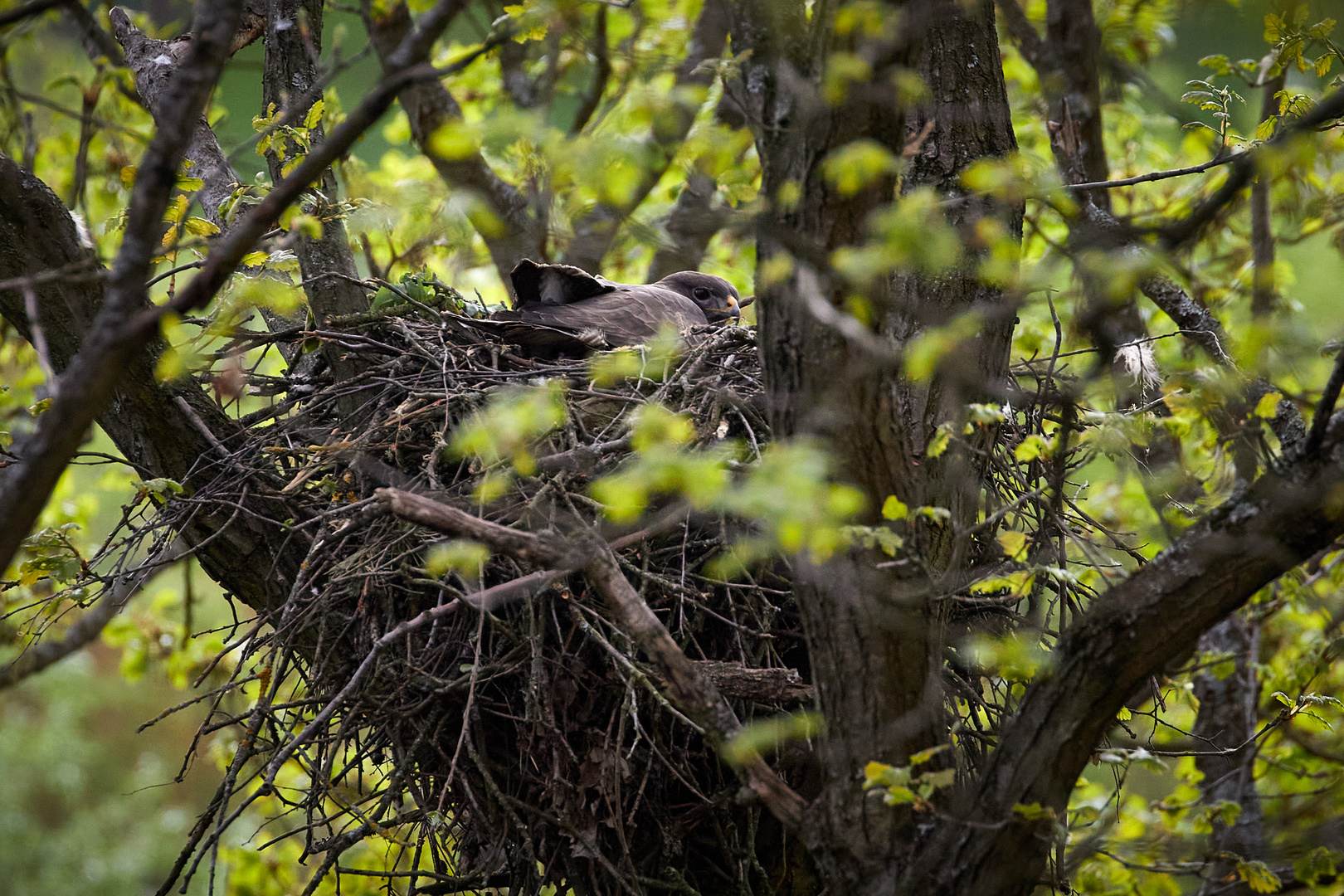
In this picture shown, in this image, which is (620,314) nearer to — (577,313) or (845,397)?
(577,313)

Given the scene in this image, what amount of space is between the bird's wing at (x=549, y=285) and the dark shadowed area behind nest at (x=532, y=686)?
1.03 metres

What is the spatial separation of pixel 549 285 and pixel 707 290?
1.23 metres

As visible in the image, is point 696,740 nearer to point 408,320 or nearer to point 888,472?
point 888,472

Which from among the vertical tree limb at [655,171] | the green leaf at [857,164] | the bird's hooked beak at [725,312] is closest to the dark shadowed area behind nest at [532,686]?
the green leaf at [857,164]

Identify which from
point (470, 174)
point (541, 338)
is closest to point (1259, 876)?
point (541, 338)

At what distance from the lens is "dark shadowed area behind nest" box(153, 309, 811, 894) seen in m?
2.46

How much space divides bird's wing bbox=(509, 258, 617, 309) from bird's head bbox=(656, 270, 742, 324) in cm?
90

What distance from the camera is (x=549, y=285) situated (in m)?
4.00

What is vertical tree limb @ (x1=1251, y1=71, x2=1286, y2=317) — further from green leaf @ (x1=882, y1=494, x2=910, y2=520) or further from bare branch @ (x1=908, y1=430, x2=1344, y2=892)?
green leaf @ (x1=882, y1=494, x2=910, y2=520)

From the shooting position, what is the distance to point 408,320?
11.6ft

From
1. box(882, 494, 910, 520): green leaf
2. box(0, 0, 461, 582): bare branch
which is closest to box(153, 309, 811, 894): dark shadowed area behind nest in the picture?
box(882, 494, 910, 520): green leaf

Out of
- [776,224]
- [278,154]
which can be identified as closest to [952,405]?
[776,224]

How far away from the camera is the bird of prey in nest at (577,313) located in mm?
3602

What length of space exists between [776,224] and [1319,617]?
3.97m
